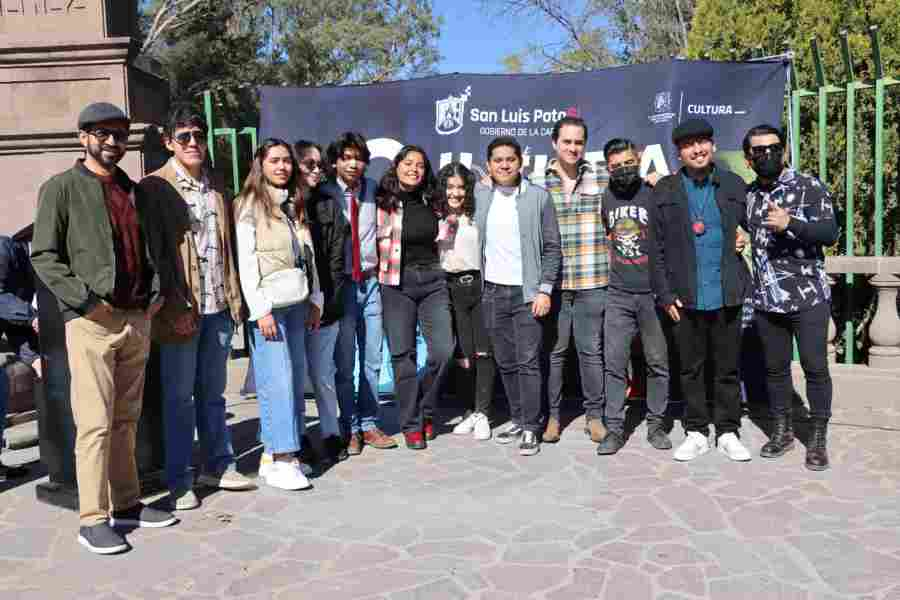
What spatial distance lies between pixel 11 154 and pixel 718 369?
5.04 metres

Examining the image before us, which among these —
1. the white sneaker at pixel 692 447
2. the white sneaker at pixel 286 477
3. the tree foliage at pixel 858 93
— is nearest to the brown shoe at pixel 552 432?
the white sneaker at pixel 692 447

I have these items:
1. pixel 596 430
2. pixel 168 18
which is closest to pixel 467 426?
pixel 596 430

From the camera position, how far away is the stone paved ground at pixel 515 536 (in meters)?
3.46

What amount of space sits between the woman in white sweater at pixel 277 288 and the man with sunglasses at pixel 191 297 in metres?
0.13

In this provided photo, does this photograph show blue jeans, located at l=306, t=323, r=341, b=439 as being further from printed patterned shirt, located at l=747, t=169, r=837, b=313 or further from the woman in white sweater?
printed patterned shirt, located at l=747, t=169, r=837, b=313

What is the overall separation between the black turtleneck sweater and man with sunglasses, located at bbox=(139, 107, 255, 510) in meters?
1.19

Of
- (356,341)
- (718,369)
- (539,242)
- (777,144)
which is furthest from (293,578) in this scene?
(777,144)

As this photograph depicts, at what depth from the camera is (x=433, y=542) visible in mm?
3926

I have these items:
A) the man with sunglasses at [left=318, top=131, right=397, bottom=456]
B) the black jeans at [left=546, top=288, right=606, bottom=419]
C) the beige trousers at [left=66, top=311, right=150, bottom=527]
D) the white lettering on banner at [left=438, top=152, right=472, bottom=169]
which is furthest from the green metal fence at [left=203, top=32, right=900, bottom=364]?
the beige trousers at [left=66, top=311, right=150, bottom=527]

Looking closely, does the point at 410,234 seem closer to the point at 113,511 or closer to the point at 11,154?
the point at 113,511

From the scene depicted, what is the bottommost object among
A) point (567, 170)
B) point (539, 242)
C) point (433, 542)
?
point (433, 542)

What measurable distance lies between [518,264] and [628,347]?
874mm

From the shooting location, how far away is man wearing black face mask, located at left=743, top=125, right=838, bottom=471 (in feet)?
15.6

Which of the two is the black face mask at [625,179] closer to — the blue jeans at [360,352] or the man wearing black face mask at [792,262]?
the man wearing black face mask at [792,262]
